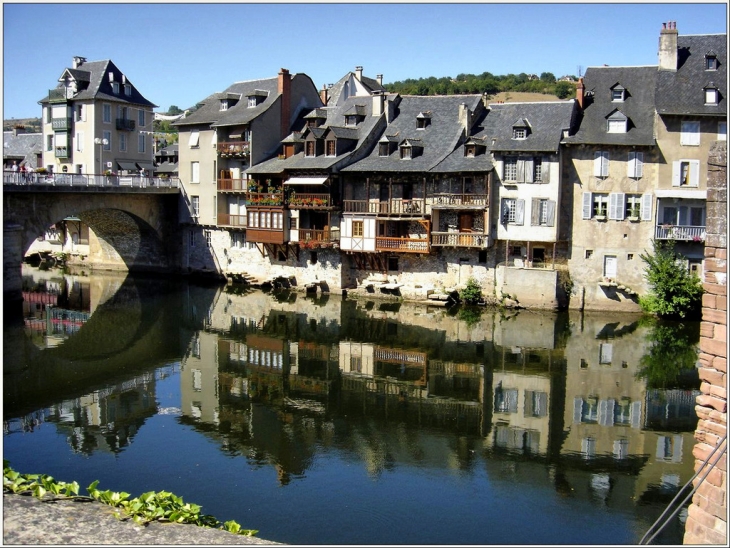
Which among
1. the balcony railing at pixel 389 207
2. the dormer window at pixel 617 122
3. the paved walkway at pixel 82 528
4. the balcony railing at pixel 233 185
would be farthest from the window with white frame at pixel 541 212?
the paved walkway at pixel 82 528

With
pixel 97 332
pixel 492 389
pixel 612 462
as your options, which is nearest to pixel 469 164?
pixel 492 389

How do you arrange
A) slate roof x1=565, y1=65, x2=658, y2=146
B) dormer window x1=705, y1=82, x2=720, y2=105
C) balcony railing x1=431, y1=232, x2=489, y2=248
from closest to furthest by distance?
dormer window x1=705, y1=82, x2=720, y2=105 → slate roof x1=565, y1=65, x2=658, y2=146 → balcony railing x1=431, y1=232, x2=489, y2=248

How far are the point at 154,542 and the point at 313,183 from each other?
34.7 metres

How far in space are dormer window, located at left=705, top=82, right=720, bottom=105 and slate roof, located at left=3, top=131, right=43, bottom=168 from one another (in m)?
53.0

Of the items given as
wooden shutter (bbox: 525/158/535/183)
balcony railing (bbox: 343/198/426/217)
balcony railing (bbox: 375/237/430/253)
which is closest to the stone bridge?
balcony railing (bbox: 343/198/426/217)

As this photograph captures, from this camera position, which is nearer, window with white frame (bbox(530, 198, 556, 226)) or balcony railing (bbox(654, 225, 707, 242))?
balcony railing (bbox(654, 225, 707, 242))

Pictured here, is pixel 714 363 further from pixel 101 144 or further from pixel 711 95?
pixel 101 144

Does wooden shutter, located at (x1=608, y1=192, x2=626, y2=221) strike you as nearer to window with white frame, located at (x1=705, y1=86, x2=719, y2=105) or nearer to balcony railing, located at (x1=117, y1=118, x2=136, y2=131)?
window with white frame, located at (x1=705, y1=86, x2=719, y2=105)

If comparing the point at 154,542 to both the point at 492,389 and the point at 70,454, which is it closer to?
the point at 70,454

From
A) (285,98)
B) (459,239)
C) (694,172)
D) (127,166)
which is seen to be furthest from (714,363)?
(127,166)

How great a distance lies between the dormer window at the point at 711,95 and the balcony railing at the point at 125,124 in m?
42.6

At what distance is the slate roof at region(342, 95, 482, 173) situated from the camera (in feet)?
143

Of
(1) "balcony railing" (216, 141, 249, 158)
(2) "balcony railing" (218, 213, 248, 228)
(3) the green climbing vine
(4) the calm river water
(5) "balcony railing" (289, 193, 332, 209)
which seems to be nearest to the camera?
(3) the green climbing vine

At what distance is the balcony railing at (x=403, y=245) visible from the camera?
141 feet
